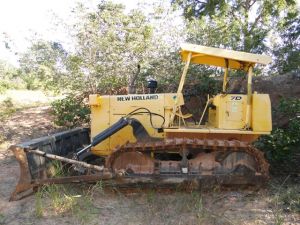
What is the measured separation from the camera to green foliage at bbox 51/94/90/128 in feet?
30.8

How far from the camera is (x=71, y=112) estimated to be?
9.54 m

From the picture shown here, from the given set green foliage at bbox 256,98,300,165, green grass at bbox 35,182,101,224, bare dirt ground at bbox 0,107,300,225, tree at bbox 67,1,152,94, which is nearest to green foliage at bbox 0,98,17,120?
tree at bbox 67,1,152,94

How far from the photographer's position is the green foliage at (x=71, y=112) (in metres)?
9.38

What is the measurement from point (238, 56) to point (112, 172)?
8.56ft

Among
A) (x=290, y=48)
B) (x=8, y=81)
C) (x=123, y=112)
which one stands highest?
(x=290, y=48)

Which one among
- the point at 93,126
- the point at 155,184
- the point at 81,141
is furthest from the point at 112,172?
the point at 81,141

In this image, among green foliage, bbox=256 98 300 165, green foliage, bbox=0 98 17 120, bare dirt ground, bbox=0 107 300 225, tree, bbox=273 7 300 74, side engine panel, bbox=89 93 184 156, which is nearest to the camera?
bare dirt ground, bbox=0 107 300 225

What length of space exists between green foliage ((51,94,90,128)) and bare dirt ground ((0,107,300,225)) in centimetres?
341

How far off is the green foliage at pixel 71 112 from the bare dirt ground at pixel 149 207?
11.2 feet

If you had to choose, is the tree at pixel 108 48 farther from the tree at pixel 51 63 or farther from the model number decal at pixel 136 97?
the model number decal at pixel 136 97

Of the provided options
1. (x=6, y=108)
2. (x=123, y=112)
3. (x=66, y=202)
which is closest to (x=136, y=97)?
(x=123, y=112)

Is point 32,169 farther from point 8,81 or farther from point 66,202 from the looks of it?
point 8,81

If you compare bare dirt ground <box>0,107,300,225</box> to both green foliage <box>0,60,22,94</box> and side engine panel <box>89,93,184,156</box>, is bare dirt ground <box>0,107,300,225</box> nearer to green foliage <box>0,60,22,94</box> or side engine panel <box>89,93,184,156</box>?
side engine panel <box>89,93,184,156</box>

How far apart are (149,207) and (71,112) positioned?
5053 mm
